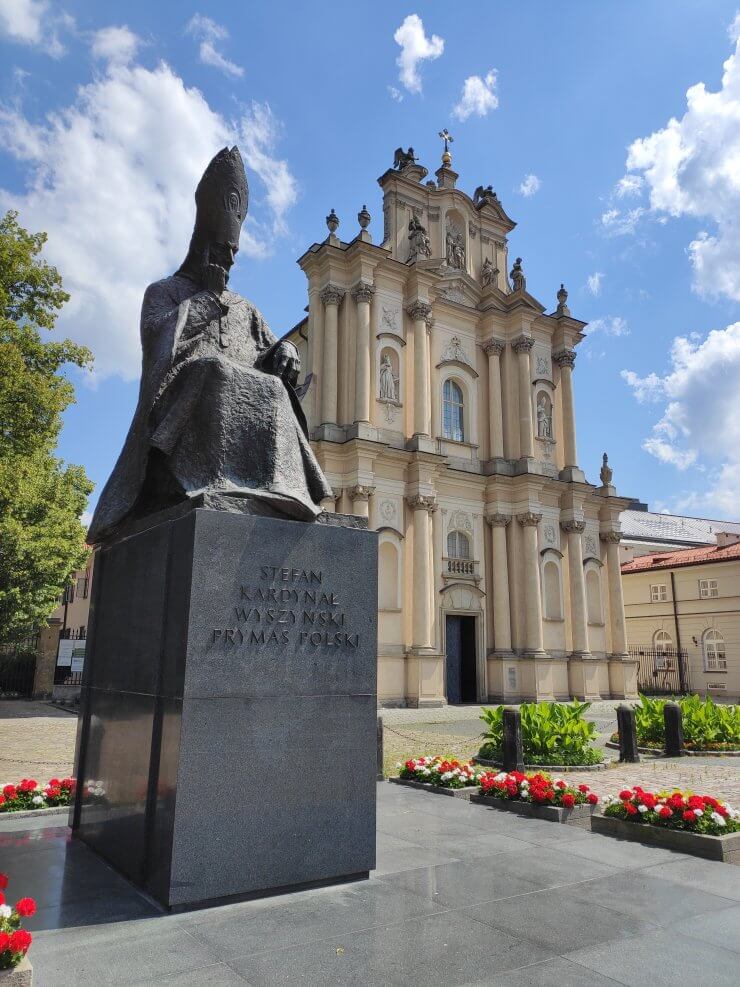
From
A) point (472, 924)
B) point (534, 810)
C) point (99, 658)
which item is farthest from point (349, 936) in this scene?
point (534, 810)

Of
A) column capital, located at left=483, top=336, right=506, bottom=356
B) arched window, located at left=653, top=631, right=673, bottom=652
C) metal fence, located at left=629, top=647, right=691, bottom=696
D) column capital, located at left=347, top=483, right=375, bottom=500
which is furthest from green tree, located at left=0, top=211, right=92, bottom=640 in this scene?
arched window, located at left=653, top=631, right=673, bottom=652

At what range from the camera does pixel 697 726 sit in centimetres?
1358

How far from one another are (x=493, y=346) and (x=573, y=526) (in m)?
8.60

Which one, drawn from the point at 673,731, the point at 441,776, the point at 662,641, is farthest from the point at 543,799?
the point at 662,641

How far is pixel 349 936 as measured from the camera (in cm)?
342

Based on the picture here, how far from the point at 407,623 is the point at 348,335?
11206 millimetres

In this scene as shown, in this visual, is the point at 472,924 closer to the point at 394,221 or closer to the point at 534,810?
the point at 534,810

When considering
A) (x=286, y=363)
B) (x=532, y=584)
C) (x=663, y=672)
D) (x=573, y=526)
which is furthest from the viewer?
(x=663, y=672)

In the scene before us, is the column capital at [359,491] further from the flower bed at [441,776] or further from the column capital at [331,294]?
the flower bed at [441,776]

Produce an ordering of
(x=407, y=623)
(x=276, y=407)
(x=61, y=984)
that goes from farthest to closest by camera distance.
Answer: (x=407, y=623) → (x=276, y=407) → (x=61, y=984)

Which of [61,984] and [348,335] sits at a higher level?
[348,335]

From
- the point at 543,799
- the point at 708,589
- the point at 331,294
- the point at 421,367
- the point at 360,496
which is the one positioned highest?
the point at 331,294

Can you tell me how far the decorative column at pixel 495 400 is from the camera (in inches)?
1218

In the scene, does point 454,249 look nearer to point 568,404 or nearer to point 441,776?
point 568,404
